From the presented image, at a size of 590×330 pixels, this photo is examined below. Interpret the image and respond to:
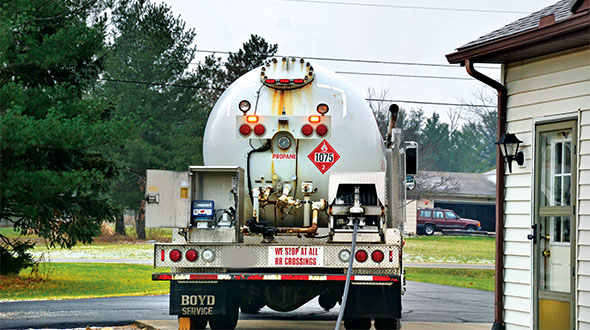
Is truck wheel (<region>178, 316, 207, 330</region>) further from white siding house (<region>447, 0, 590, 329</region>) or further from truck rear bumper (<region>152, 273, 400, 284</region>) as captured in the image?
white siding house (<region>447, 0, 590, 329</region>)

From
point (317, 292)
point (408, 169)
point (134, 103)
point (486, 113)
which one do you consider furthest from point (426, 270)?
point (486, 113)

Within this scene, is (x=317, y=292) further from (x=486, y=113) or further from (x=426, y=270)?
(x=486, y=113)

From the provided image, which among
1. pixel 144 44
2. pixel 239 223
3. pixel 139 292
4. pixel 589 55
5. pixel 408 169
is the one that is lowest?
pixel 139 292

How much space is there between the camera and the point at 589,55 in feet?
31.4

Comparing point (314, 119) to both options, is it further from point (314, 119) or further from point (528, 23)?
point (528, 23)

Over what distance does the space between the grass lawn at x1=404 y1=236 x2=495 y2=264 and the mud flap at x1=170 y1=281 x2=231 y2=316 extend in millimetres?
23753

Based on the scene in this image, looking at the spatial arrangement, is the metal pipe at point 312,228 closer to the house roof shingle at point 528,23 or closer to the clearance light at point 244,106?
the clearance light at point 244,106

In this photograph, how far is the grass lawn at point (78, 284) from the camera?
18.8m

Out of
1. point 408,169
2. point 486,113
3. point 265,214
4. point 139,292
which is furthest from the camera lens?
point 486,113

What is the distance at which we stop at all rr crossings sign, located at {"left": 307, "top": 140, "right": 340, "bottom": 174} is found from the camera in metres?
11.1

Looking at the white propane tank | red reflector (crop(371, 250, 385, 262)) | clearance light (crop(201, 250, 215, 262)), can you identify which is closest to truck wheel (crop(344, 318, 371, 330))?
the white propane tank

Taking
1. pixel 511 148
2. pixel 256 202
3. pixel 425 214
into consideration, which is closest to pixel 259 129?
pixel 256 202

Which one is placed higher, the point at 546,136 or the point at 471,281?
the point at 546,136

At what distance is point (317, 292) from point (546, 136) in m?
3.14
